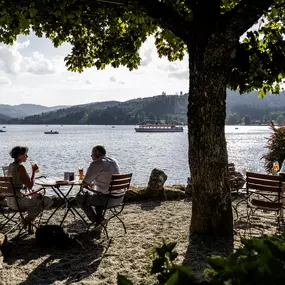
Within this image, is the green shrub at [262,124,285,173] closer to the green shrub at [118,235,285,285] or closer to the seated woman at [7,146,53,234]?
the seated woman at [7,146,53,234]

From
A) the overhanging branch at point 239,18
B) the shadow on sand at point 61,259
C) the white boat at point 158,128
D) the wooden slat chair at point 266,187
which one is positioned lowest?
the white boat at point 158,128

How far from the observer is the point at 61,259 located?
572 cm

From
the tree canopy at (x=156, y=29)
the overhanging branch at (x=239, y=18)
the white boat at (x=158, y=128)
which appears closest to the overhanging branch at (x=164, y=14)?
the tree canopy at (x=156, y=29)

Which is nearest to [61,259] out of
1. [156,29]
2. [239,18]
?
[239,18]

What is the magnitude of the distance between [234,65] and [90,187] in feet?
10.2

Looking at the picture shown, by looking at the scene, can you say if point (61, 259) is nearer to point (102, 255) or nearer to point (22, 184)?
point (102, 255)

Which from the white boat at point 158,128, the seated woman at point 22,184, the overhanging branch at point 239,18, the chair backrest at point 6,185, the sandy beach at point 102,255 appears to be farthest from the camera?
the white boat at point 158,128

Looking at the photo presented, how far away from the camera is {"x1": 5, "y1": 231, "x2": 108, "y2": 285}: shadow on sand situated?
5012 millimetres

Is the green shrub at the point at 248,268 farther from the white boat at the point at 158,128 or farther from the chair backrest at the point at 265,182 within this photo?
the white boat at the point at 158,128

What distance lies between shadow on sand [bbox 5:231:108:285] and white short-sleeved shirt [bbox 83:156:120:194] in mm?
866

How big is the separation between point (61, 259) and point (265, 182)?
3.47 meters

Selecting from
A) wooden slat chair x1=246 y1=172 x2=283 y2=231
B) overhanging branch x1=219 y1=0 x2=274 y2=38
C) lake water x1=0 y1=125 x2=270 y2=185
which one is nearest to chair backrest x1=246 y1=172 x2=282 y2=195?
wooden slat chair x1=246 y1=172 x2=283 y2=231

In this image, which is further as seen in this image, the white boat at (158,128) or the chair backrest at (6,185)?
the white boat at (158,128)

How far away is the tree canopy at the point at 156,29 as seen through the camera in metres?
6.27
